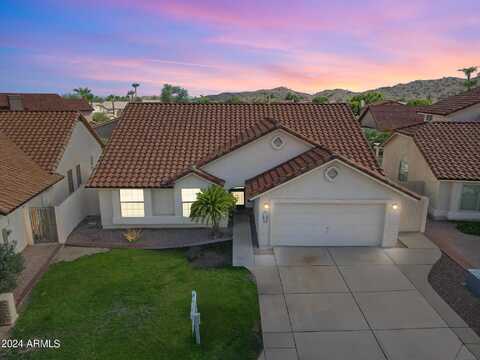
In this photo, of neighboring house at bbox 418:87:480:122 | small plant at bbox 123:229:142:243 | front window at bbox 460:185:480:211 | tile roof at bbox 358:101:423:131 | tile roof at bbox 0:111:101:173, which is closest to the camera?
small plant at bbox 123:229:142:243

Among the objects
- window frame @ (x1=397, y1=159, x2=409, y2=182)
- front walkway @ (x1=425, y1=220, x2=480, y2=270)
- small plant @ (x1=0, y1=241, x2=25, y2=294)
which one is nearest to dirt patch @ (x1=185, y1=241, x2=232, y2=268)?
small plant @ (x1=0, y1=241, x2=25, y2=294)

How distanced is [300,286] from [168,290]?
4.43 m

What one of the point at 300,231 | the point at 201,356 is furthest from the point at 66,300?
the point at 300,231

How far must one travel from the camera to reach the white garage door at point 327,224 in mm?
14875

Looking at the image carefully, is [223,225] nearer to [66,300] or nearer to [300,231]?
[300,231]

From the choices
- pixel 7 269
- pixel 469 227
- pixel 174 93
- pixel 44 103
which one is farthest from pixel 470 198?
pixel 174 93

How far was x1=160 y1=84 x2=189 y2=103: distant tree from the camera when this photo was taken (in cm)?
11844

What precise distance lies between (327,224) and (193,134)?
885 centimetres

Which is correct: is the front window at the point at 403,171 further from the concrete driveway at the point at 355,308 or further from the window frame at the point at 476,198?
the concrete driveway at the point at 355,308

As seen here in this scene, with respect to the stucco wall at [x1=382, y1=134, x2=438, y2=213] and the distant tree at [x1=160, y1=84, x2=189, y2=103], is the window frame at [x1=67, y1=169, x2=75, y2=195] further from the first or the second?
the distant tree at [x1=160, y1=84, x2=189, y2=103]

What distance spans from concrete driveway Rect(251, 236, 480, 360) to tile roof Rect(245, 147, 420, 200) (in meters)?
2.77

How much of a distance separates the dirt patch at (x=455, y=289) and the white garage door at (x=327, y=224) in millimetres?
2621

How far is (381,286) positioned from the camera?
12.0 m

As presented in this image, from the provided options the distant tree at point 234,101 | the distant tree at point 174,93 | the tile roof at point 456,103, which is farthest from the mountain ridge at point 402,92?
the tile roof at point 456,103
